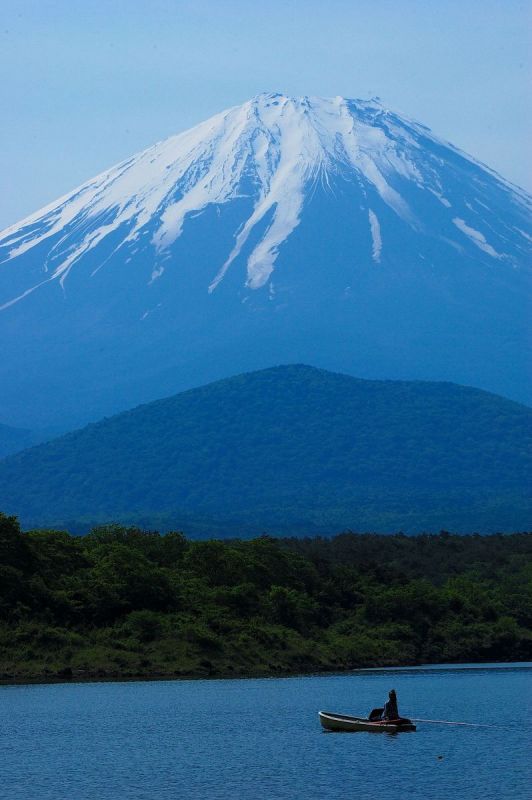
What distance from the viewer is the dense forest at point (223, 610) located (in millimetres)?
60500

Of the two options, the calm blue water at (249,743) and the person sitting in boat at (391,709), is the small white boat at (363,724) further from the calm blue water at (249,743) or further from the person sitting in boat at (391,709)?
the calm blue water at (249,743)

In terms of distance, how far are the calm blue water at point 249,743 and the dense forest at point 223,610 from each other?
351 cm

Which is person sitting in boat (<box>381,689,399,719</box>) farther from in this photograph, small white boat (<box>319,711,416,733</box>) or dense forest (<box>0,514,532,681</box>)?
dense forest (<box>0,514,532,681</box>)

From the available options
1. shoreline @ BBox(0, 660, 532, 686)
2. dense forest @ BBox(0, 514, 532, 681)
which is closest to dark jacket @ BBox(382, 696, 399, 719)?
shoreline @ BBox(0, 660, 532, 686)

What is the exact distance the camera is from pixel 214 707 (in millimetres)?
49812

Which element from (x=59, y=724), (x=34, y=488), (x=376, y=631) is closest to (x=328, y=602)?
(x=376, y=631)

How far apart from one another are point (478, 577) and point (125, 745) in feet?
172

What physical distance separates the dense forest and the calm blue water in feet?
11.5

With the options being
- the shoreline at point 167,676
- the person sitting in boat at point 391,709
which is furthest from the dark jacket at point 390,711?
the shoreline at point 167,676

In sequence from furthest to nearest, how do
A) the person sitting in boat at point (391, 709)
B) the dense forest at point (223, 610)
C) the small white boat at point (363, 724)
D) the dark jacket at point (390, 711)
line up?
the dense forest at point (223, 610) → the dark jacket at point (390, 711) → the person sitting in boat at point (391, 709) → the small white boat at point (363, 724)

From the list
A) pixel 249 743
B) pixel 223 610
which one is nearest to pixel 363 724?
pixel 249 743

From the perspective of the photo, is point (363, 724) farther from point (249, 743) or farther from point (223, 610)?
point (223, 610)

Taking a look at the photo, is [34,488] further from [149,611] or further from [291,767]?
[291,767]

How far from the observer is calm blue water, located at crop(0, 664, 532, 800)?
33625 mm
